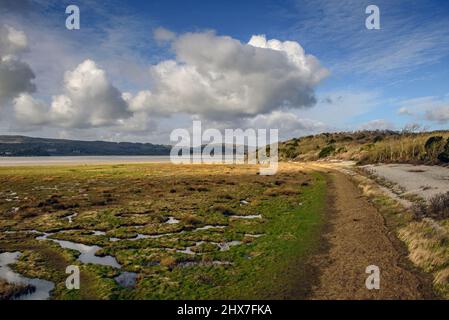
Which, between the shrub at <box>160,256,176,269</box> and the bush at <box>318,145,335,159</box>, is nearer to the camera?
the shrub at <box>160,256,176,269</box>

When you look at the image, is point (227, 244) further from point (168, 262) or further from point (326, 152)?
point (326, 152)

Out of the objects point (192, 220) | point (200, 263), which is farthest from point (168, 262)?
point (192, 220)

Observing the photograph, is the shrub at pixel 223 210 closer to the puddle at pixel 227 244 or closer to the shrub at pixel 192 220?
the shrub at pixel 192 220

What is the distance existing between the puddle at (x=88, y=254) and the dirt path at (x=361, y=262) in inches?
410

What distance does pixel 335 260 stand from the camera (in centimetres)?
1772

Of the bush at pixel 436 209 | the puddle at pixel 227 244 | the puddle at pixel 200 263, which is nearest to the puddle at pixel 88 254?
the puddle at pixel 200 263

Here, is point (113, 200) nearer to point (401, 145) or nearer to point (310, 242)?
point (310, 242)

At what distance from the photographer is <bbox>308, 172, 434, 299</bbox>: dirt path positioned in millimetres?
13672

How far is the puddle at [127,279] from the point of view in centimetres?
1536

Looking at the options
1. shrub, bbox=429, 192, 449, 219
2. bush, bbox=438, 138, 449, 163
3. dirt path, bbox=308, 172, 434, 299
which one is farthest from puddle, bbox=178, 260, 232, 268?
bush, bbox=438, 138, 449, 163

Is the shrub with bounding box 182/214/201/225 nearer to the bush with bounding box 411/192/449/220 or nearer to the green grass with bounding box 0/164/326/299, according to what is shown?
the green grass with bounding box 0/164/326/299

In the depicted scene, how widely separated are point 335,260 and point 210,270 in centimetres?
626

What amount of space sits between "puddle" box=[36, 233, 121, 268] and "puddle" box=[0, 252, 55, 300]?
3.11 m
